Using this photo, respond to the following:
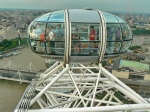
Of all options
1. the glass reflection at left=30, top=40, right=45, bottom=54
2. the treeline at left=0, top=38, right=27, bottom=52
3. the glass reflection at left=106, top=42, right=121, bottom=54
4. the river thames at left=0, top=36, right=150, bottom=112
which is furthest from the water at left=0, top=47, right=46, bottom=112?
the treeline at left=0, top=38, right=27, bottom=52

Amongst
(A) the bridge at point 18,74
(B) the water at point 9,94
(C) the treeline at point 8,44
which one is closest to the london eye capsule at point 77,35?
(B) the water at point 9,94

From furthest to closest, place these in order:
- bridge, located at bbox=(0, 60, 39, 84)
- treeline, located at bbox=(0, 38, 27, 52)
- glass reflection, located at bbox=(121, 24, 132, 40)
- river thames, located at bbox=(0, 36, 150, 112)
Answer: treeline, located at bbox=(0, 38, 27, 52)
bridge, located at bbox=(0, 60, 39, 84)
river thames, located at bbox=(0, 36, 150, 112)
glass reflection, located at bbox=(121, 24, 132, 40)

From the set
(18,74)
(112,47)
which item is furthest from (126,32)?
(18,74)

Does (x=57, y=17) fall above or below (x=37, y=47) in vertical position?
above

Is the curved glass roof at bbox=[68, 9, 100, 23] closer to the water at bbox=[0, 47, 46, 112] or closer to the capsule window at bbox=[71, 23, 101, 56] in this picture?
the capsule window at bbox=[71, 23, 101, 56]

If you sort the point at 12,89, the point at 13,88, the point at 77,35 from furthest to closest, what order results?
the point at 13,88 < the point at 12,89 < the point at 77,35

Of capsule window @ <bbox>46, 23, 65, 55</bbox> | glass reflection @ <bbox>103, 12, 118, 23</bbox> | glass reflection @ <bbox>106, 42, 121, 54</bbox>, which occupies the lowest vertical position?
glass reflection @ <bbox>106, 42, 121, 54</bbox>

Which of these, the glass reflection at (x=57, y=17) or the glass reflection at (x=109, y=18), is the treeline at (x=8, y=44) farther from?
the glass reflection at (x=109, y=18)

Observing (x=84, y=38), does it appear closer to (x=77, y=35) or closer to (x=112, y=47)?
(x=77, y=35)

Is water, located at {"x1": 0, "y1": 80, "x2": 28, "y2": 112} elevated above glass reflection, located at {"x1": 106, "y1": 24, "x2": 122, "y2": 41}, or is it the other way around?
glass reflection, located at {"x1": 106, "y1": 24, "x2": 122, "y2": 41}
